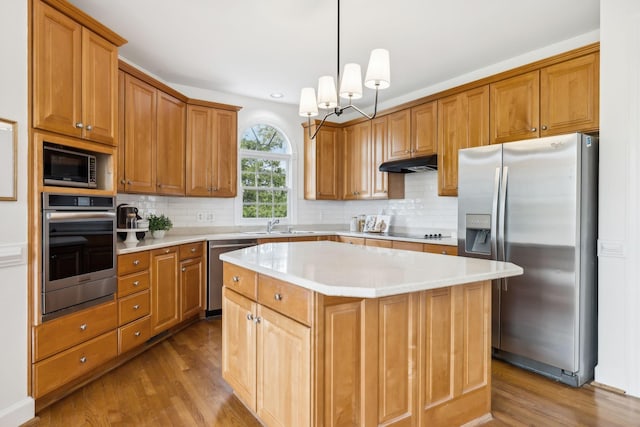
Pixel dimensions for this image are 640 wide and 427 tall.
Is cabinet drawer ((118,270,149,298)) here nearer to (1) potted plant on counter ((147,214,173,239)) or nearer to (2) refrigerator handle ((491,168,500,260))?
(1) potted plant on counter ((147,214,173,239))

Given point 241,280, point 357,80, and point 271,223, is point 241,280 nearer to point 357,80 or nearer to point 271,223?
point 357,80

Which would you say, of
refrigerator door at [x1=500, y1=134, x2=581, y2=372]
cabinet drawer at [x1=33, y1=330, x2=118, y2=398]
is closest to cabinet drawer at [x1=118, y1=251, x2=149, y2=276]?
cabinet drawer at [x1=33, y1=330, x2=118, y2=398]

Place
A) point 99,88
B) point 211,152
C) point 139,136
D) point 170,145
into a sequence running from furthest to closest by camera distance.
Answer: point 211,152 < point 170,145 < point 139,136 < point 99,88

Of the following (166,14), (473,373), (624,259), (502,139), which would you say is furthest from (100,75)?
(624,259)

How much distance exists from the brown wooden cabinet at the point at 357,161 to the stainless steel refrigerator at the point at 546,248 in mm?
2094

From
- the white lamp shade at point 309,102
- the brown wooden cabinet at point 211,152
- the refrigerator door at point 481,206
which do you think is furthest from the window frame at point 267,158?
Answer: the refrigerator door at point 481,206

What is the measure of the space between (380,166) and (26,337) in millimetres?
3814

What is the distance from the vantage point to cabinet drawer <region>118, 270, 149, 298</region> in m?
2.91

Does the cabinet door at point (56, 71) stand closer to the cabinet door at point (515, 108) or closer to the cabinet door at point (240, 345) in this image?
the cabinet door at point (240, 345)

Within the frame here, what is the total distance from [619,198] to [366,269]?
2.02 metres

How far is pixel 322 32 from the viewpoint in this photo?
316 centimetres

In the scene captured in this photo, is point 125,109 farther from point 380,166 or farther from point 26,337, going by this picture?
point 380,166

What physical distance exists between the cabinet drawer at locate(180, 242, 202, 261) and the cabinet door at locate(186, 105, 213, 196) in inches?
26.2

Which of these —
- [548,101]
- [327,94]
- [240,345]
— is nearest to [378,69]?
[327,94]
